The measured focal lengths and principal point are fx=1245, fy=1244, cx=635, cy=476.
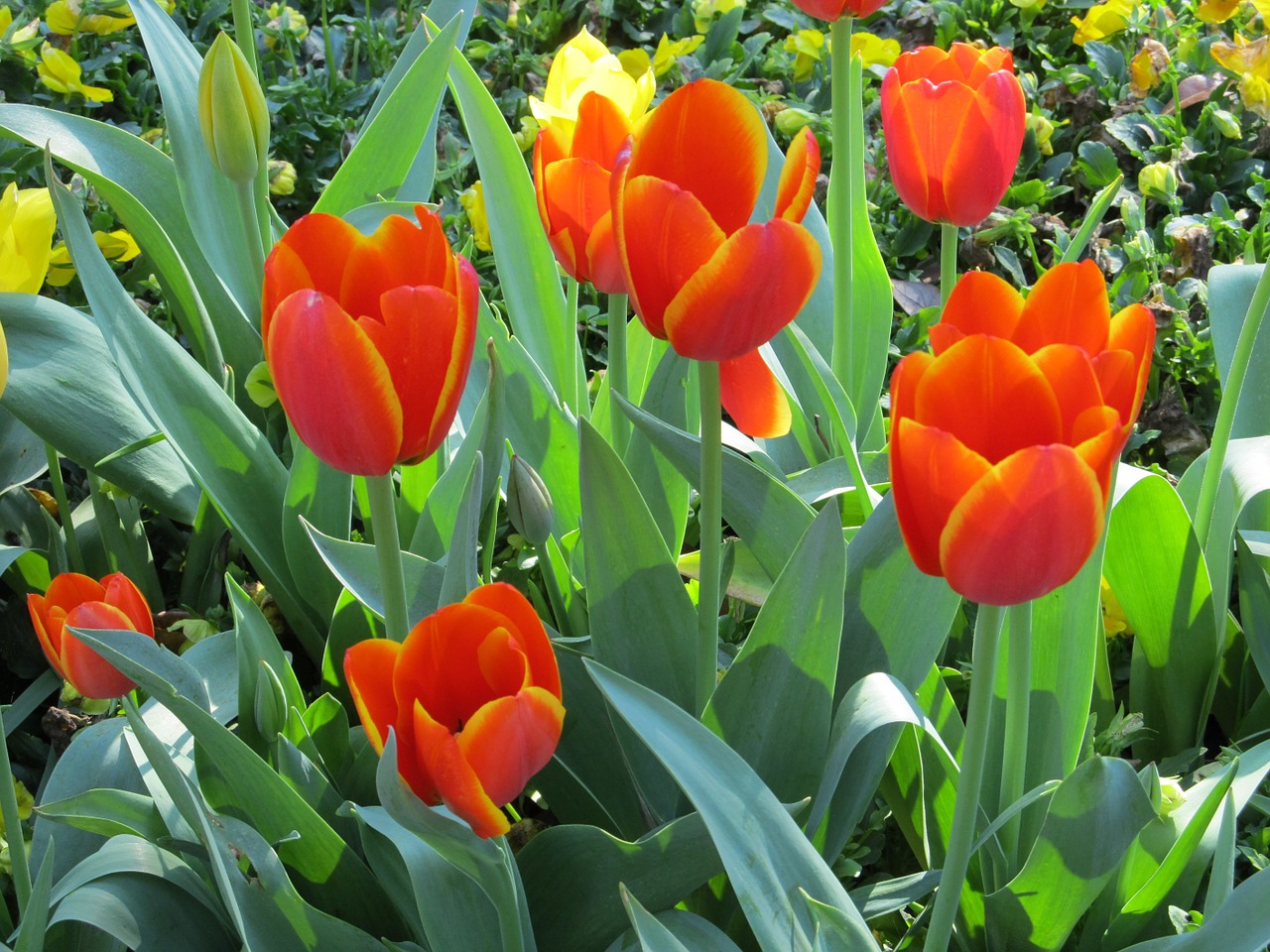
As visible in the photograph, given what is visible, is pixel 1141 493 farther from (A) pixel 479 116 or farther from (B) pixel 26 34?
(B) pixel 26 34

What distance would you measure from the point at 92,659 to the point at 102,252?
2.92 feet

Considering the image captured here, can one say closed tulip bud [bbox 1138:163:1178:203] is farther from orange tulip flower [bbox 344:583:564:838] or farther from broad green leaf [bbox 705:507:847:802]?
orange tulip flower [bbox 344:583:564:838]

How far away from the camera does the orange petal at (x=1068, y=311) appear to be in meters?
0.73

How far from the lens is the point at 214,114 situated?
4.14 ft

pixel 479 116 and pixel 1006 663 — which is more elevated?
pixel 479 116

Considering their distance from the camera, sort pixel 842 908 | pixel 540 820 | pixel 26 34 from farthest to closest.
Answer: pixel 26 34 → pixel 540 820 → pixel 842 908

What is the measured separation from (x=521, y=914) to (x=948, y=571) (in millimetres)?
429

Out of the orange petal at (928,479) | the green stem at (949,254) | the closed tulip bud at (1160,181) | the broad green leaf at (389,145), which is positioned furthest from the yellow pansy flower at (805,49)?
the orange petal at (928,479)

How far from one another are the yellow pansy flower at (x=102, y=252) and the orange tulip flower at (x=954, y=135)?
38.9 inches

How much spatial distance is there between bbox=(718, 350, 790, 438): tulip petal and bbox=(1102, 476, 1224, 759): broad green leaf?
0.41m

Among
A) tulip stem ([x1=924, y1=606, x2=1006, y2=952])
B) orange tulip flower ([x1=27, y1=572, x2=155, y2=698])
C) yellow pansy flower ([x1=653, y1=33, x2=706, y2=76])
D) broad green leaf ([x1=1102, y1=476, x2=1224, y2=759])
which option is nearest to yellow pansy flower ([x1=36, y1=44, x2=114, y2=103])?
yellow pansy flower ([x1=653, y1=33, x2=706, y2=76])

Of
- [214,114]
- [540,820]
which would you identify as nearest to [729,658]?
[540,820]

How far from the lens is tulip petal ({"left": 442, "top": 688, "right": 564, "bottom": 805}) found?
2.10 feet

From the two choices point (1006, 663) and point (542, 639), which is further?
point (1006, 663)
